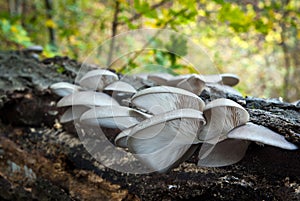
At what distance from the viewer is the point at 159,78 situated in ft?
5.02

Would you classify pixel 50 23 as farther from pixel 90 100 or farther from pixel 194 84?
pixel 194 84


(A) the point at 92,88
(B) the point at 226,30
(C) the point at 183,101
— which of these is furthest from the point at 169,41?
(B) the point at 226,30

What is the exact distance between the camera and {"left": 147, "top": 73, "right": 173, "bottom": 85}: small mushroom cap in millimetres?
1487

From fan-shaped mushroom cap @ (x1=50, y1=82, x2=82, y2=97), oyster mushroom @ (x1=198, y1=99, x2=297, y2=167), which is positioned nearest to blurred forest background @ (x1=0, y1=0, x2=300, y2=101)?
fan-shaped mushroom cap @ (x1=50, y1=82, x2=82, y2=97)

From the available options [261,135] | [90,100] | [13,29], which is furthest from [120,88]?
[13,29]

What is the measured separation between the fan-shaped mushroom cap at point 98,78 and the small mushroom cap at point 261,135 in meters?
0.70

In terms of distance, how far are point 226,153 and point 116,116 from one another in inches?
16.6

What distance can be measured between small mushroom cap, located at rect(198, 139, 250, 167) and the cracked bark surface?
0.05 m

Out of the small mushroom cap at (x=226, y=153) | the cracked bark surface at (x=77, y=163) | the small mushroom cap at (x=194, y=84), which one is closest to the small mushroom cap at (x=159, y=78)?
the cracked bark surface at (x=77, y=163)

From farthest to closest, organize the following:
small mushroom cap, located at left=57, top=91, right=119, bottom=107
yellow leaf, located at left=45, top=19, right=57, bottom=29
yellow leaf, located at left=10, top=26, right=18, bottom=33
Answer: yellow leaf, located at left=45, top=19, right=57, bottom=29
yellow leaf, located at left=10, top=26, right=18, bottom=33
small mushroom cap, located at left=57, top=91, right=119, bottom=107

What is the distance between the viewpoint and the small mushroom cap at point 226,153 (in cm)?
102

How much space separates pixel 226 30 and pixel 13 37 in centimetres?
408

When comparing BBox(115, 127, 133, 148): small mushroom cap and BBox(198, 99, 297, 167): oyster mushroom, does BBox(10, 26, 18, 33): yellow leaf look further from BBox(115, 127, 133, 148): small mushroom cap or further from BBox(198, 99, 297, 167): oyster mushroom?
BBox(198, 99, 297, 167): oyster mushroom

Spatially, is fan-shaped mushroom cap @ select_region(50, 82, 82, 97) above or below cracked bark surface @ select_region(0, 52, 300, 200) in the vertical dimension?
above
